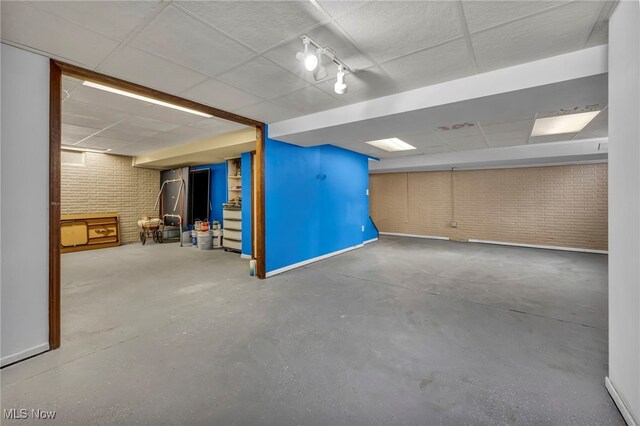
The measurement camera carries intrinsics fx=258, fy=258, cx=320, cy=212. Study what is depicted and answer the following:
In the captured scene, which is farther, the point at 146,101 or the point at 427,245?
the point at 427,245

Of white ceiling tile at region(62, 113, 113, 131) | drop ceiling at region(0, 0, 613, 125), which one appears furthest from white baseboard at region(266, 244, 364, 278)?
white ceiling tile at region(62, 113, 113, 131)

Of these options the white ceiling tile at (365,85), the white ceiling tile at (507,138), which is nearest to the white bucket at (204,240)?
the white ceiling tile at (365,85)

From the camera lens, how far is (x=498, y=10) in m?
1.67

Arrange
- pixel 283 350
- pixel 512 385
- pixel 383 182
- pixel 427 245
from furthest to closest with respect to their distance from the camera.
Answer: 1. pixel 383 182
2. pixel 427 245
3. pixel 283 350
4. pixel 512 385

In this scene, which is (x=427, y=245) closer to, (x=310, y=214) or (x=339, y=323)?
(x=310, y=214)

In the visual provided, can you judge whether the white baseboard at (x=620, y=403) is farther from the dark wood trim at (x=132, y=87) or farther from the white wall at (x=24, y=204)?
the dark wood trim at (x=132, y=87)

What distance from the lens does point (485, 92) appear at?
246 cm

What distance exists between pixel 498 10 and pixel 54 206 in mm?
3637

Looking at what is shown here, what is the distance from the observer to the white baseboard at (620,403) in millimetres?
1364

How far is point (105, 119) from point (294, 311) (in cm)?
418

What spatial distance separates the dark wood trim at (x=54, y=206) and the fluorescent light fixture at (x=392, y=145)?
4.78 m

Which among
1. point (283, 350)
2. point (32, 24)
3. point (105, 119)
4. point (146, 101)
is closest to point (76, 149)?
point (105, 119)

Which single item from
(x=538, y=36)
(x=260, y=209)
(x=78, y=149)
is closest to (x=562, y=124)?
(x=538, y=36)

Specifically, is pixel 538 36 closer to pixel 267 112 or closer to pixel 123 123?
pixel 267 112
